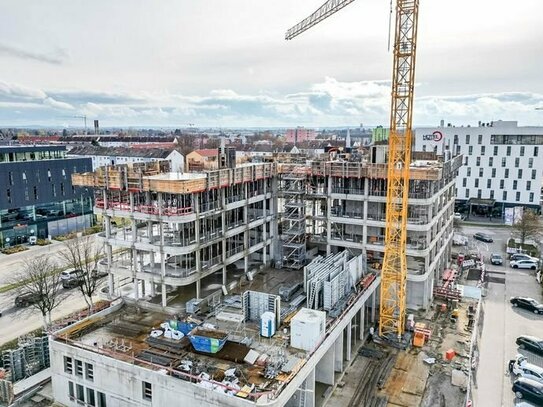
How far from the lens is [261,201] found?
54031 millimetres

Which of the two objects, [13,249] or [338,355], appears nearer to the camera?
[338,355]

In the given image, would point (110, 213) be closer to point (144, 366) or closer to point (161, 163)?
point (161, 163)

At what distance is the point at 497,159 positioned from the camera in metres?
96.9

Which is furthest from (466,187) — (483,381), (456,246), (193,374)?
(193,374)

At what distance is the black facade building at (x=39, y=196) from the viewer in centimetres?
7374

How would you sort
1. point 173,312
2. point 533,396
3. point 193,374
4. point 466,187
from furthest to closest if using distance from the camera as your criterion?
1. point 466,187
2. point 173,312
3. point 533,396
4. point 193,374

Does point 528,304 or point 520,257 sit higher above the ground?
point 520,257

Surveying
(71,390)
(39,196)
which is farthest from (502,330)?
(39,196)

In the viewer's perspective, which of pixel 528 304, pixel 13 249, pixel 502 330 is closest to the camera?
pixel 502 330

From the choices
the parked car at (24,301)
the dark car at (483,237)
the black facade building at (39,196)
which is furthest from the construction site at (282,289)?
the black facade building at (39,196)

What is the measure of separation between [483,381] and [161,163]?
3852 cm

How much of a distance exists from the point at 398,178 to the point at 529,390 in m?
20.9

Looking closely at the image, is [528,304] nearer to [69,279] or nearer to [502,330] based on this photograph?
[502,330]

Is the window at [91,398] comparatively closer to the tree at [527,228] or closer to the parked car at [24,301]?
the parked car at [24,301]
